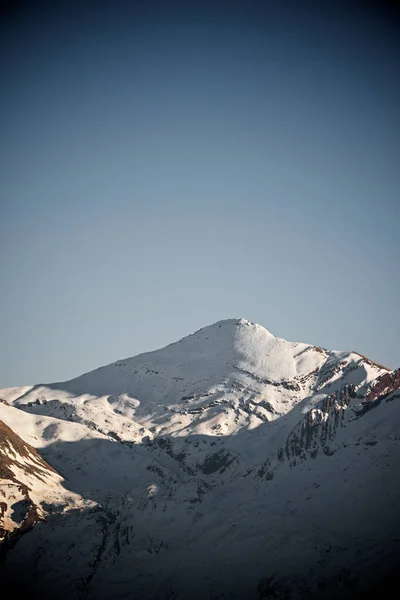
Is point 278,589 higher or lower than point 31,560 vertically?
lower

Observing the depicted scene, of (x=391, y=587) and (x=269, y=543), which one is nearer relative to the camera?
(x=391, y=587)

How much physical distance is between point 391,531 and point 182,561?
71.8m

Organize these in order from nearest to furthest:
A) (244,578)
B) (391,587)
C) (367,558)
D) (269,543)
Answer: (391,587) → (367,558) → (244,578) → (269,543)

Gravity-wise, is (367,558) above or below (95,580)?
below

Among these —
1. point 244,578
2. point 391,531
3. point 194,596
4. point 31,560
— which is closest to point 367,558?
point 391,531

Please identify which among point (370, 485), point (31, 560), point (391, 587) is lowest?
point (391, 587)

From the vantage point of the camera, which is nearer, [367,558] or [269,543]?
[367,558]

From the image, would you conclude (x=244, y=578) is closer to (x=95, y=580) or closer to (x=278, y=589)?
(x=278, y=589)

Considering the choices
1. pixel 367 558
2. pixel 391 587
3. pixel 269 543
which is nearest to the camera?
pixel 391 587

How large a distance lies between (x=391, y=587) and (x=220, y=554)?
67.4 m

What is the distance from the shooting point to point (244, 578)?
17612 cm

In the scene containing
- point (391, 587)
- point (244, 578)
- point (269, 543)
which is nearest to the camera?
point (391, 587)

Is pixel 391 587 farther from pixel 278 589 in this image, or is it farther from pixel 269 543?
pixel 269 543

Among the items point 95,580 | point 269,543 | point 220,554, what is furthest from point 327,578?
point 95,580
